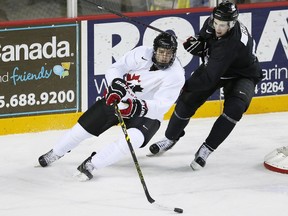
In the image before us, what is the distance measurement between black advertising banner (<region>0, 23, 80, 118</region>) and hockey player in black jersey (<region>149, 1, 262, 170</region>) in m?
1.00

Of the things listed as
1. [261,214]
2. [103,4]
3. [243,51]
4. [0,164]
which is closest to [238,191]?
[261,214]

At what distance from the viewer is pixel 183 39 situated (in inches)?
309

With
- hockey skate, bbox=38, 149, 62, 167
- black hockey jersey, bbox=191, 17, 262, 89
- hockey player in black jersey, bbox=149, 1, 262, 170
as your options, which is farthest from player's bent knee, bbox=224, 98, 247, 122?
hockey skate, bbox=38, 149, 62, 167

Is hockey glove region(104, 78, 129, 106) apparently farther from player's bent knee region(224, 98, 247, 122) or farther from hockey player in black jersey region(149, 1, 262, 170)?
player's bent knee region(224, 98, 247, 122)

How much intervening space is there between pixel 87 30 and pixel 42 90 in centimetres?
53

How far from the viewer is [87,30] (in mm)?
7539

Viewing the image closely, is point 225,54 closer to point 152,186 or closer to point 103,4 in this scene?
point 152,186

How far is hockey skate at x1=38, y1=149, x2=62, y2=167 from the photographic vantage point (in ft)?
21.5

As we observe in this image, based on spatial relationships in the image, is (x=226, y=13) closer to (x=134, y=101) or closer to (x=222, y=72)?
(x=222, y=72)

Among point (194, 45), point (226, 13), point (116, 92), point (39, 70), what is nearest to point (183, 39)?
point (39, 70)

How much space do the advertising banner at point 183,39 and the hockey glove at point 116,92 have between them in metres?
1.43

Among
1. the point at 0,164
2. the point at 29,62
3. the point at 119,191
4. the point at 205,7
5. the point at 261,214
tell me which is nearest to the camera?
the point at 261,214

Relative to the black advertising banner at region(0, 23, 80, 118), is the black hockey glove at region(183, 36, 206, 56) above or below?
above

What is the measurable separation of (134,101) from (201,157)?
0.67 m
